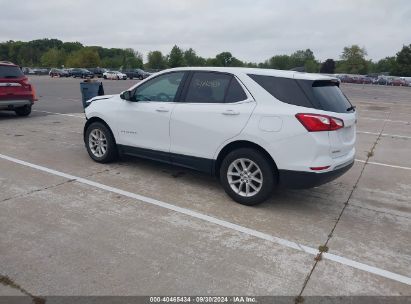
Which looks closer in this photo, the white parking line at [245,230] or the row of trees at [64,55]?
the white parking line at [245,230]

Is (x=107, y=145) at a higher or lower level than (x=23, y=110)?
lower

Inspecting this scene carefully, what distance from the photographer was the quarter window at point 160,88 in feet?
18.0

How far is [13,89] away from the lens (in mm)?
10688

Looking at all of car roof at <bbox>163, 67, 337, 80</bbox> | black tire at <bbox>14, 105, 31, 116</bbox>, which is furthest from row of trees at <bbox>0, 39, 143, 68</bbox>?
car roof at <bbox>163, 67, 337, 80</bbox>

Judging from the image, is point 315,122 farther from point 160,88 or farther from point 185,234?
point 160,88

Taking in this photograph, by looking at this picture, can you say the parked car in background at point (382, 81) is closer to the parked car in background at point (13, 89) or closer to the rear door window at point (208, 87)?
the parked car in background at point (13, 89)

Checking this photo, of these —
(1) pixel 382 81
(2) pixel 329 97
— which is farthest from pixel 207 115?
(1) pixel 382 81

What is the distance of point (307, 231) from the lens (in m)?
4.20

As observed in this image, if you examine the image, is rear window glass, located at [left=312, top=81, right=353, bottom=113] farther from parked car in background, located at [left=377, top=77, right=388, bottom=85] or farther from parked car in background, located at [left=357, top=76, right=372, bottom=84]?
parked car in background, located at [left=357, top=76, right=372, bottom=84]

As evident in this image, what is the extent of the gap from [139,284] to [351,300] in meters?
1.71

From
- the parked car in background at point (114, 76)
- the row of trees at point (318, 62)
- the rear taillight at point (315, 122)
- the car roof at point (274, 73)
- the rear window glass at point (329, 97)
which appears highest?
the row of trees at point (318, 62)

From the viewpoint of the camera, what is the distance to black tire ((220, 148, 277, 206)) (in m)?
4.59

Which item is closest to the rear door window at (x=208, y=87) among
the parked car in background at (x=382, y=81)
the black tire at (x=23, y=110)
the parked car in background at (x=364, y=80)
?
the black tire at (x=23, y=110)

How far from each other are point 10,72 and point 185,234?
9.14 m
